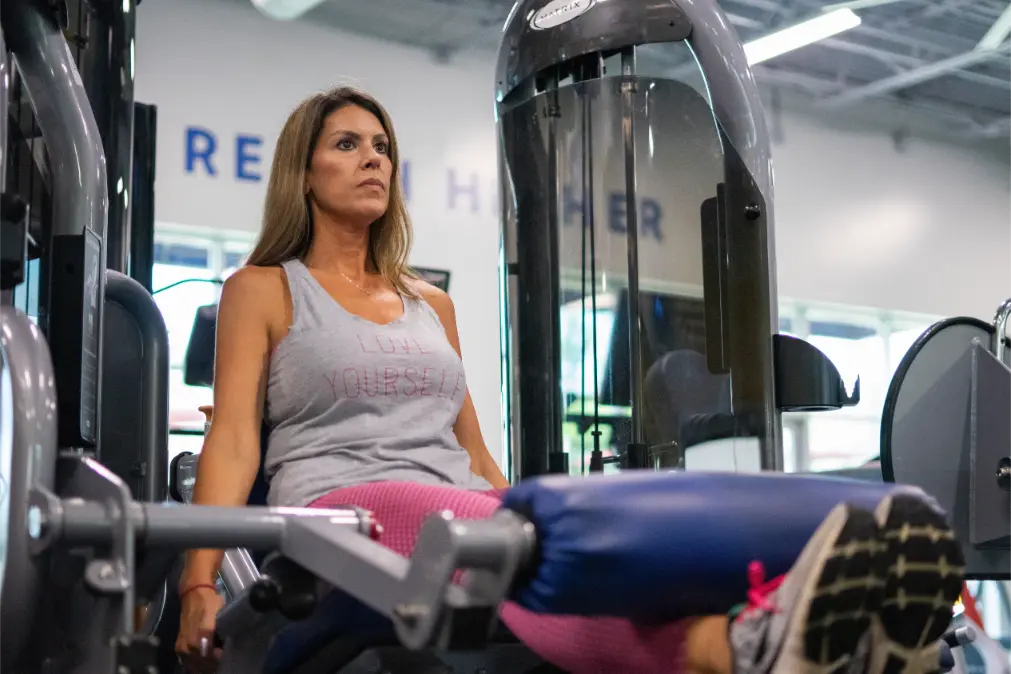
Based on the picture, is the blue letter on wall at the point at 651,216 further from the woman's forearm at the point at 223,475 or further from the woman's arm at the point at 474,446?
the woman's forearm at the point at 223,475

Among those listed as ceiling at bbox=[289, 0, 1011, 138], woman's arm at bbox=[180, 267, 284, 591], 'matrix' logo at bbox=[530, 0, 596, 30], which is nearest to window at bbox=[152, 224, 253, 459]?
ceiling at bbox=[289, 0, 1011, 138]

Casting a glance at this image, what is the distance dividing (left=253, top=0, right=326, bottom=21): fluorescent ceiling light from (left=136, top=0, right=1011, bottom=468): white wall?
0.30 m

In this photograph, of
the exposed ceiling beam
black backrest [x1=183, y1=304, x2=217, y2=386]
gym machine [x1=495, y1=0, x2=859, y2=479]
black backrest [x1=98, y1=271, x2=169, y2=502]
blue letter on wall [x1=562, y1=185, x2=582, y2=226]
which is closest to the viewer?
black backrest [x1=98, y1=271, x2=169, y2=502]

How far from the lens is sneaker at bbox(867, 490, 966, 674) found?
1.01 metres

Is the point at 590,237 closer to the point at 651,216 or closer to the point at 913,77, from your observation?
the point at 651,216

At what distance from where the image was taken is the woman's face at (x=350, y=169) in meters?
1.90

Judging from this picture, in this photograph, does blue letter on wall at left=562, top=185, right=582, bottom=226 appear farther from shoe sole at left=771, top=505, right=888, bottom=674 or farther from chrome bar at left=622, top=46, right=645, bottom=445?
shoe sole at left=771, top=505, right=888, bottom=674

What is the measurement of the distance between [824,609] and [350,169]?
1.16 meters

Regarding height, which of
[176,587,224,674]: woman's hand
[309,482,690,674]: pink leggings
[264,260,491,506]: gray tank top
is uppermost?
[264,260,491,506]: gray tank top

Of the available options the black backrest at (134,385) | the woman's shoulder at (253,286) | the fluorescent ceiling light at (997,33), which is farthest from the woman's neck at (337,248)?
the fluorescent ceiling light at (997,33)

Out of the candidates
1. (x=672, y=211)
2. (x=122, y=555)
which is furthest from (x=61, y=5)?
(x=672, y=211)

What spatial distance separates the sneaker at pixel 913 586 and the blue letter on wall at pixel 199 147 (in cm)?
543

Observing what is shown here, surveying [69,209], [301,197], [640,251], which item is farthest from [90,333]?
[640,251]

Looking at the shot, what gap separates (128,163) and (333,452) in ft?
3.82
